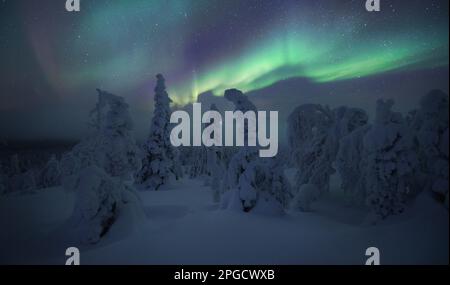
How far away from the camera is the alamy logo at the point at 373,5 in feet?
26.5

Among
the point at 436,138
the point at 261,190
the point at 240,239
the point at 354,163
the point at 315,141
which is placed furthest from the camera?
the point at 315,141

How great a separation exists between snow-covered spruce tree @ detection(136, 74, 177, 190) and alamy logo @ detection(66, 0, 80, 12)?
11.4 metres

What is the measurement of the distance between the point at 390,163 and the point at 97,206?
9054 millimetres

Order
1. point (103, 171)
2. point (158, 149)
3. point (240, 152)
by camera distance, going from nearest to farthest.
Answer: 1. point (103, 171)
2. point (240, 152)
3. point (158, 149)

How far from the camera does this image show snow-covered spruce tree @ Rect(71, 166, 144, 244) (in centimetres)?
902

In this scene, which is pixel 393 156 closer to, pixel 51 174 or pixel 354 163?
pixel 354 163

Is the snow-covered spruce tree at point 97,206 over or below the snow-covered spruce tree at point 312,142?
below

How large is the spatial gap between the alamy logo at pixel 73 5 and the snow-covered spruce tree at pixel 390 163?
30.5 feet

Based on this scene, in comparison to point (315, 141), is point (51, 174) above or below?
A: below

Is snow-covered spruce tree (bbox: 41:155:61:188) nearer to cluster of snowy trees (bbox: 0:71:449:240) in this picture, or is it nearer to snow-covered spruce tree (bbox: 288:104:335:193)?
cluster of snowy trees (bbox: 0:71:449:240)

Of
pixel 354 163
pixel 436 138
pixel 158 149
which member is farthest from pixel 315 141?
pixel 158 149

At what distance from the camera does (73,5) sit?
27.5 feet

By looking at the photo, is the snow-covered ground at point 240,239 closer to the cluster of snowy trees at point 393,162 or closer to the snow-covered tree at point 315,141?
the cluster of snowy trees at point 393,162

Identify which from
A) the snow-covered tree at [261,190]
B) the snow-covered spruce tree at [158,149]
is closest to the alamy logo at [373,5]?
the snow-covered tree at [261,190]
